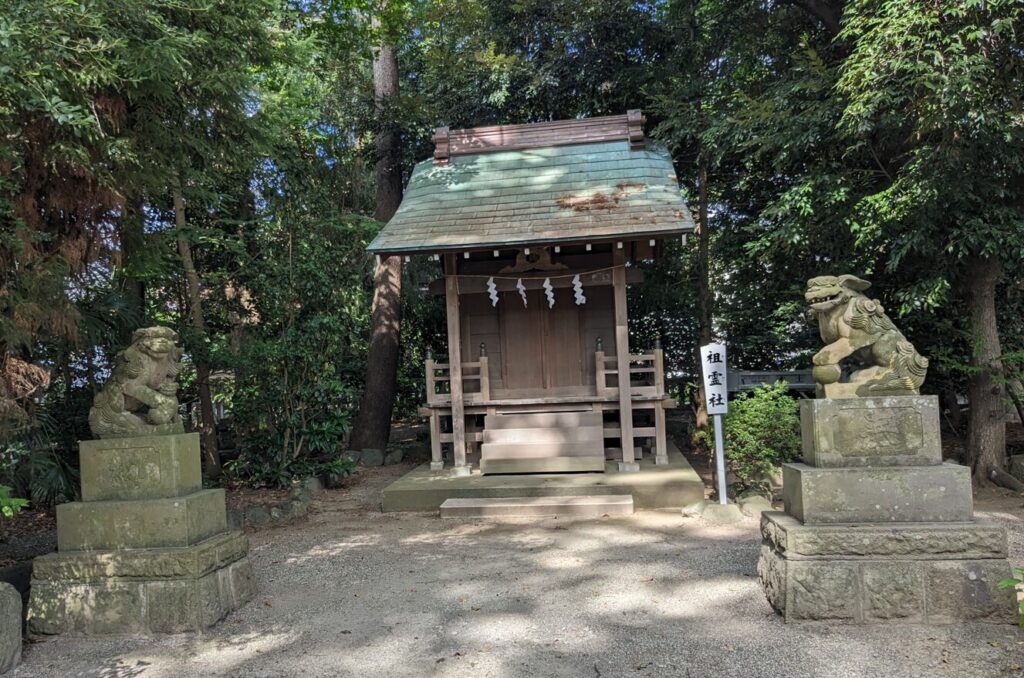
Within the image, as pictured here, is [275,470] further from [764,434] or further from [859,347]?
[859,347]

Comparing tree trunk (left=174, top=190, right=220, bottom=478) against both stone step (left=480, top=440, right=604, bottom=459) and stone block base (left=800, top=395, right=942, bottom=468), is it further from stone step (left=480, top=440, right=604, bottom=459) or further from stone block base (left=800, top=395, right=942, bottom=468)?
stone block base (left=800, top=395, right=942, bottom=468)

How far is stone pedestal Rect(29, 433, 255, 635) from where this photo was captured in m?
3.99

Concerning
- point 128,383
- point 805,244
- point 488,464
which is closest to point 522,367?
point 488,464

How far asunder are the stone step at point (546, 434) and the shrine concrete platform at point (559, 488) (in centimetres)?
50

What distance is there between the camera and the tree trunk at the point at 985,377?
785 cm

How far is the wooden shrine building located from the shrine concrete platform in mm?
337

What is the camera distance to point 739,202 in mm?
10906

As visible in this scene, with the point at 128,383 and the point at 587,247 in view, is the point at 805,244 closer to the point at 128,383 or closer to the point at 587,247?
the point at 587,247

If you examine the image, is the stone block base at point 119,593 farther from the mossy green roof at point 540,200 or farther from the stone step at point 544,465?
the mossy green roof at point 540,200

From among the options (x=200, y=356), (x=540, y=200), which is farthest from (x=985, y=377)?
(x=200, y=356)

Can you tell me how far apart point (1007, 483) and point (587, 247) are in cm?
597

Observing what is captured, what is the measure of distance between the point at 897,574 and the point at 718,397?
11.4 feet

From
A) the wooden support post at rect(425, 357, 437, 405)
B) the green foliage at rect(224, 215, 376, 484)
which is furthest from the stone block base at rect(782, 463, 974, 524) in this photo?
the green foliage at rect(224, 215, 376, 484)

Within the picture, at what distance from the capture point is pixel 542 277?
8.80 meters
